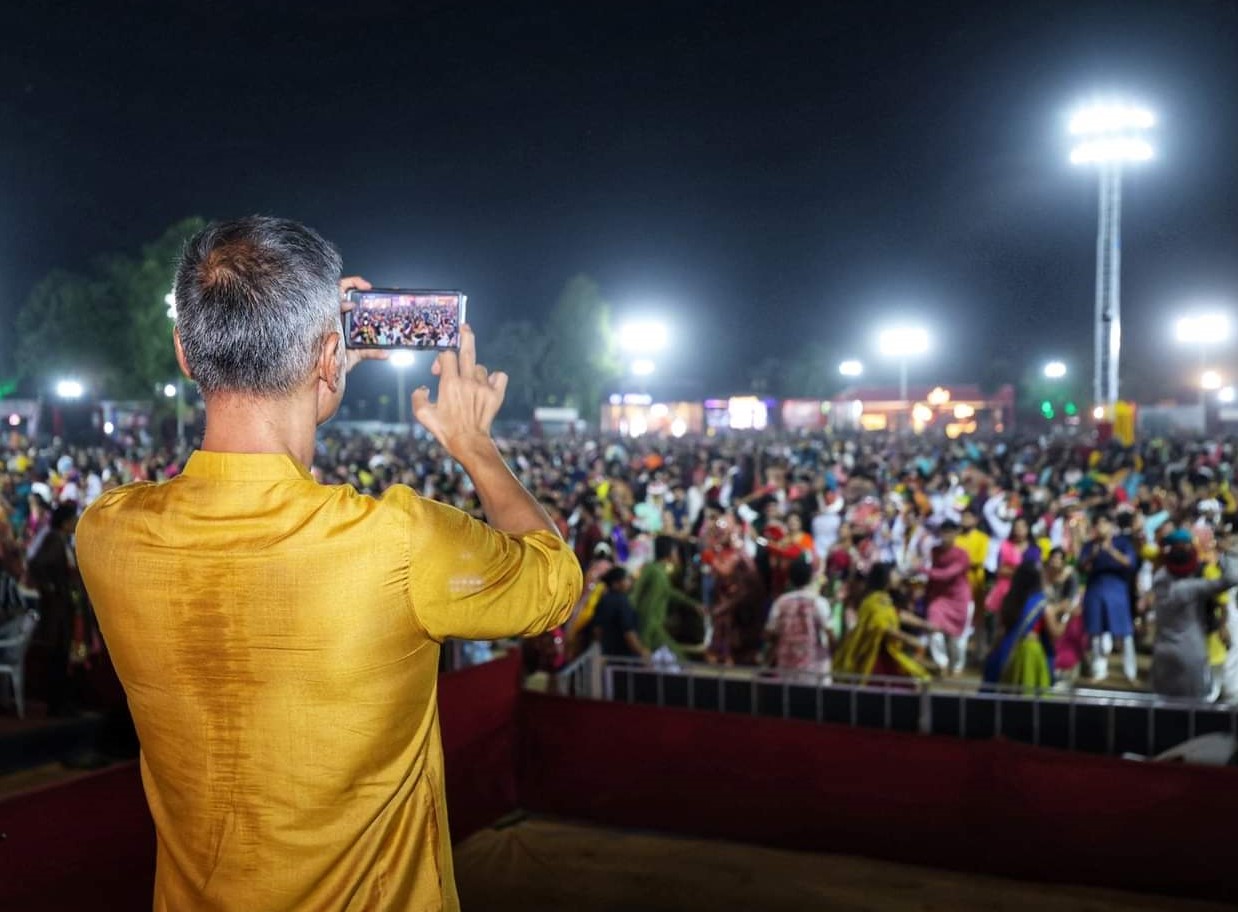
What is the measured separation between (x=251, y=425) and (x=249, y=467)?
0.07m

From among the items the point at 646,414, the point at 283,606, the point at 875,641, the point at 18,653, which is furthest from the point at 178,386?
the point at 283,606

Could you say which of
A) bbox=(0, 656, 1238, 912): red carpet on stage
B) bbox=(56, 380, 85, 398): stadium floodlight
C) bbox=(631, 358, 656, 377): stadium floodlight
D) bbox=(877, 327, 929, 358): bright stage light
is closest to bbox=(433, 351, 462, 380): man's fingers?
bbox=(0, 656, 1238, 912): red carpet on stage

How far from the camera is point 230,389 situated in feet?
4.74

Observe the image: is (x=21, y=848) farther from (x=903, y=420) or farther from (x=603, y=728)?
(x=903, y=420)

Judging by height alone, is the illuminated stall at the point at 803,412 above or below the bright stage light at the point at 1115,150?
below

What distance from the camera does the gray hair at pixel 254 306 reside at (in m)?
1.42

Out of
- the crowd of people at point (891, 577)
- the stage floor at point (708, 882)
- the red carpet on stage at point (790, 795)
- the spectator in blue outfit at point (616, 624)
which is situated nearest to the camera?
the red carpet on stage at point (790, 795)

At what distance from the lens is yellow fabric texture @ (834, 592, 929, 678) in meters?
7.43

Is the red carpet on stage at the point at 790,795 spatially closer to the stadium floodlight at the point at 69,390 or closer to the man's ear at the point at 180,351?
the man's ear at the point at 180,351

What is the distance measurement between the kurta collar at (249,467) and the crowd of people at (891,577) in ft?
20.8

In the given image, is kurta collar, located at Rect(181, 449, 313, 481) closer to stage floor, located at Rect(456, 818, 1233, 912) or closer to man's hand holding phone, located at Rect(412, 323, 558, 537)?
man's hand holding phone, located at Rect(412, 323, 558, 537)

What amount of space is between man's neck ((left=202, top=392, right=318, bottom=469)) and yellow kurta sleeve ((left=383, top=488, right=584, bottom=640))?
175mm

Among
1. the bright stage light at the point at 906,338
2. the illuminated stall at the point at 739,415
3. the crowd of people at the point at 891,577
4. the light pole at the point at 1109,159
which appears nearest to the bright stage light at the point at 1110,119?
the light pole at the point at 1109,159

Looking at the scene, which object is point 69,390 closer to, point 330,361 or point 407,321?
point 407,321
